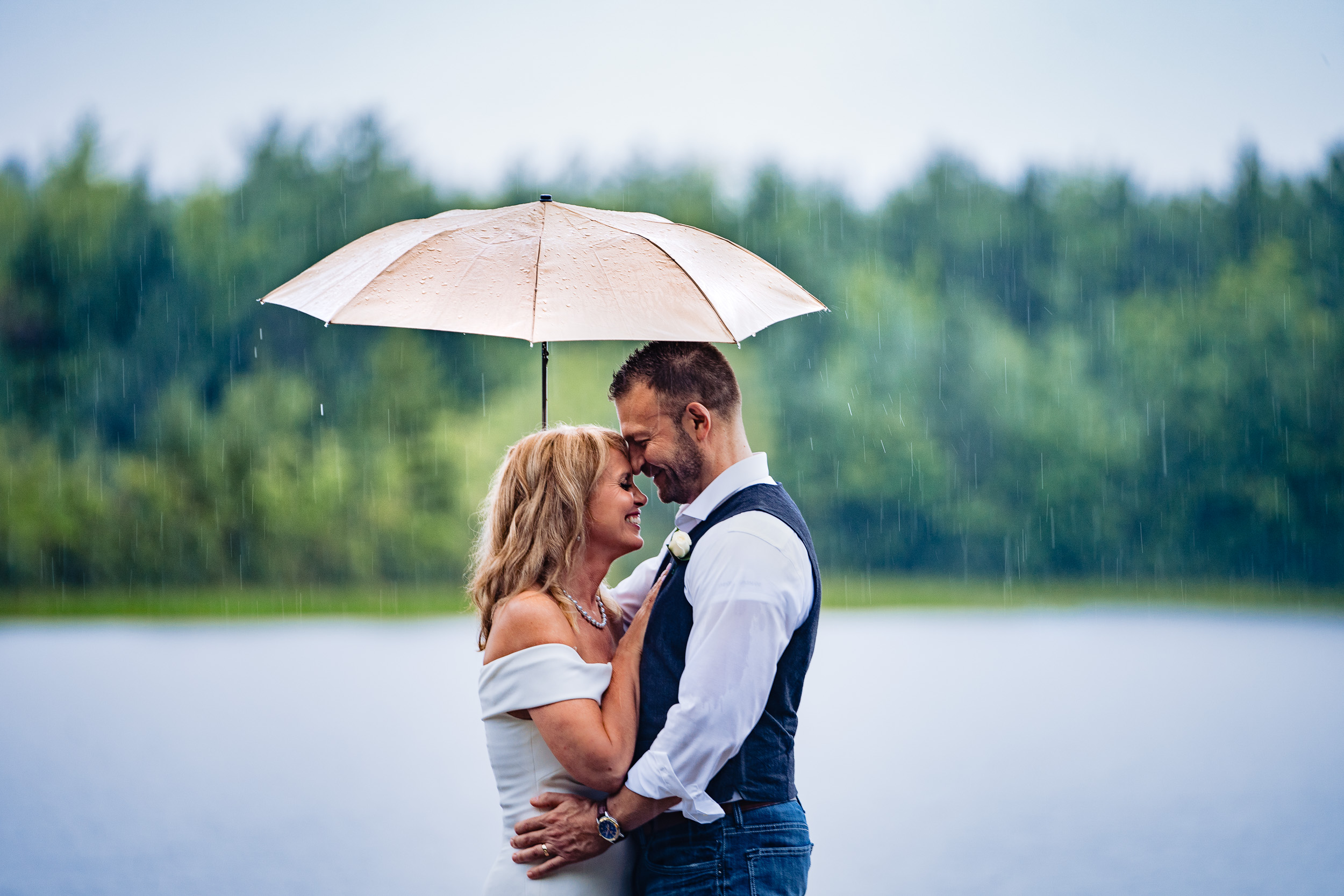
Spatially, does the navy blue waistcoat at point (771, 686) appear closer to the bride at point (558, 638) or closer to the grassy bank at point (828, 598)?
the bride at point (558, 638)

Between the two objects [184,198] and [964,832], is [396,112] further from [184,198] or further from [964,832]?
[964,832]

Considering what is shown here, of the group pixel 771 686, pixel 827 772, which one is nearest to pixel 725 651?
pixel 771 686

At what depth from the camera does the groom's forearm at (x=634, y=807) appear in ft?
7.20

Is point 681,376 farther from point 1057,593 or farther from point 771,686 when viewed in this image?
point 1057,593

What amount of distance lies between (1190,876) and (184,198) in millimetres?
28938

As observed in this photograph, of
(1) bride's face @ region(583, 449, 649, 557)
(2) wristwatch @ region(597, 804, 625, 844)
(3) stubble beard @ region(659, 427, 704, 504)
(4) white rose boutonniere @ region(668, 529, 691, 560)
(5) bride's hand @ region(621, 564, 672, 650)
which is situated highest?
(3) stubble beard @ region(659, 427, 704, 504)

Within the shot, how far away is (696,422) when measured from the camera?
2436mm

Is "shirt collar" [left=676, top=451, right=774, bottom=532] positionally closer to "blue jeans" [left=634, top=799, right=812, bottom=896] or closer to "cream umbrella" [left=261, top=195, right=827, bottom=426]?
"cream umbrella" [left=261, top=195, right=827, bottom=426]

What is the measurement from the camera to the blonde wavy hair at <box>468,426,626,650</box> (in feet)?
7.66

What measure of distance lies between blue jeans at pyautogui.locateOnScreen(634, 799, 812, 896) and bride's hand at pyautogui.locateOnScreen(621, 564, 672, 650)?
349 millimetres

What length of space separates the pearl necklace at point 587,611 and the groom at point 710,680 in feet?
0.47

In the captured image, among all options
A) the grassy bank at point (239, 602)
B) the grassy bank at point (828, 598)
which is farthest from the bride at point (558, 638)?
the grassy bank at point (239, 602)

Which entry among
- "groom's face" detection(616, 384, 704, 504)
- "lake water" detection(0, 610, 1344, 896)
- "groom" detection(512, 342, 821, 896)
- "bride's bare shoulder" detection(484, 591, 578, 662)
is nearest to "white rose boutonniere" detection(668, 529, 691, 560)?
"groom" detection(512, 342, 821, 896)

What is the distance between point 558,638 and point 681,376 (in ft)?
1.92
